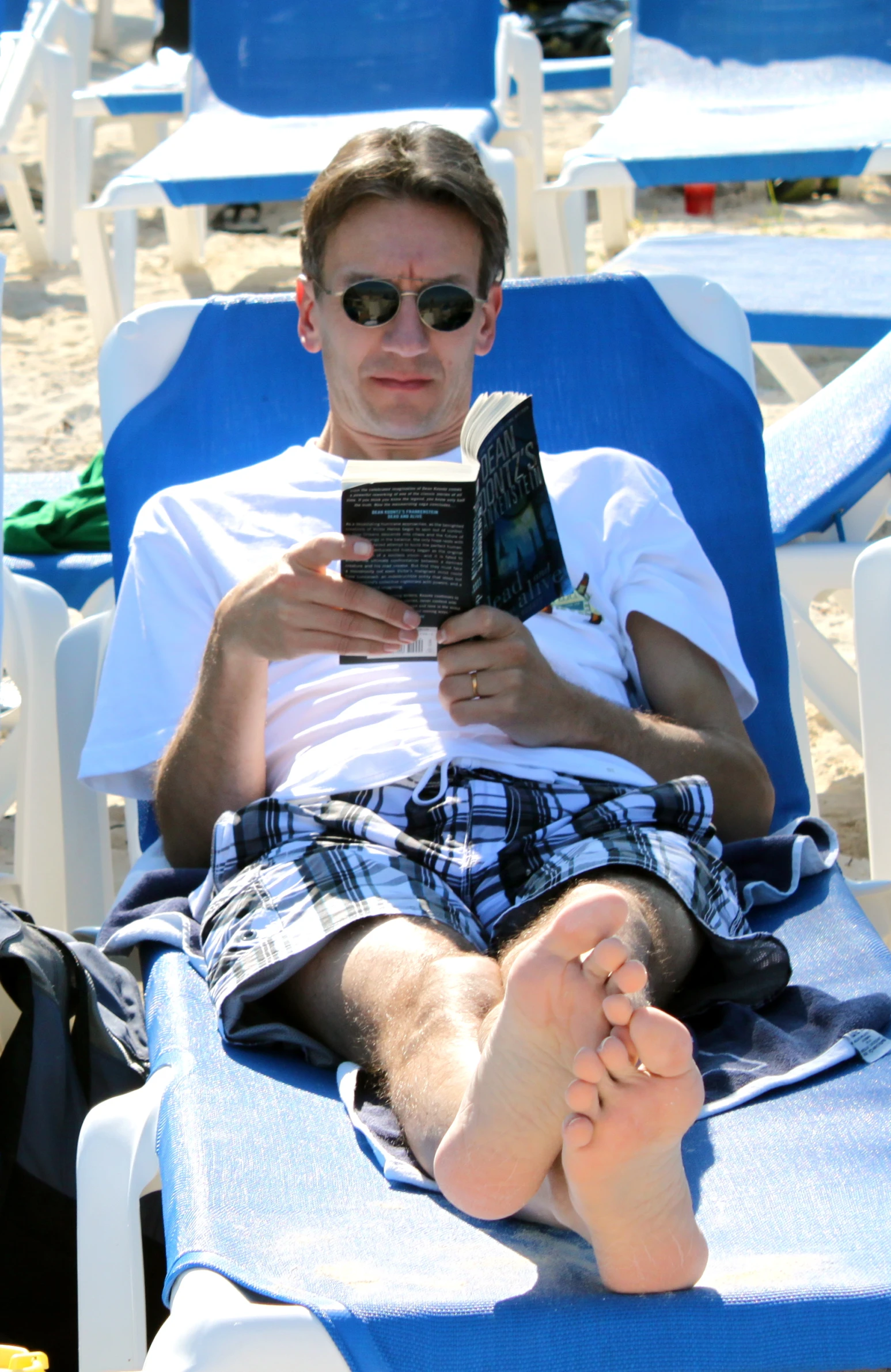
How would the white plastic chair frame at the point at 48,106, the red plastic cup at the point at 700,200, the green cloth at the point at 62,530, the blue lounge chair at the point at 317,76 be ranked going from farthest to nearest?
the red plastic cup at the point at 700,200 < the white plastic chair frame at the point at 48,106 < the blue lounge chair at the point at 317,76 < the green cloth at the point at 62,530

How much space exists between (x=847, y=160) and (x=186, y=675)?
3177 mm

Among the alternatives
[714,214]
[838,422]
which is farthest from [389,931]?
[714,214]

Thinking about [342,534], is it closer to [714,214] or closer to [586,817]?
[586,817]

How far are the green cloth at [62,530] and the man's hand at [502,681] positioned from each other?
1.30 meters

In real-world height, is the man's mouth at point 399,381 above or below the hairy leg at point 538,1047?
above

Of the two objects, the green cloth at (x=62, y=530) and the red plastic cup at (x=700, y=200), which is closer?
the green cloth at (x=62, y=530)

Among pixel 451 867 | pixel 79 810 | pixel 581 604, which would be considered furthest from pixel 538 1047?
pixel 79 810

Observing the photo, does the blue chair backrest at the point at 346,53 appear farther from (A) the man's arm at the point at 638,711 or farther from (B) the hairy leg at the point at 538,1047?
(B) the hairy leg at the point at 538,1047

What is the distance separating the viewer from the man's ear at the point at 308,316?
2320 millimetres

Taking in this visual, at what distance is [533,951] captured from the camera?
1277mm

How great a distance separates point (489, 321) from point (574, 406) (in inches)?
14.3

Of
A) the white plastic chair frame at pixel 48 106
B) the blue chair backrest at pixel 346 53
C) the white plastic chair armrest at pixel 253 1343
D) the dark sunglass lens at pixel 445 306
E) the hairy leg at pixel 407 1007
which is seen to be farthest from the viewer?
the white plastic chair frame at pixel 48 106

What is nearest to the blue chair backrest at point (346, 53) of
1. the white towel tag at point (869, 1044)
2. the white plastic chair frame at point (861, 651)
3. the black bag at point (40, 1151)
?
the white plastic chair frame at point (861, 651)

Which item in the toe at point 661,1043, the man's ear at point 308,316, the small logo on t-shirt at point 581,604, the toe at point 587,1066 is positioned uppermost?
the man's ear at point 308,316
